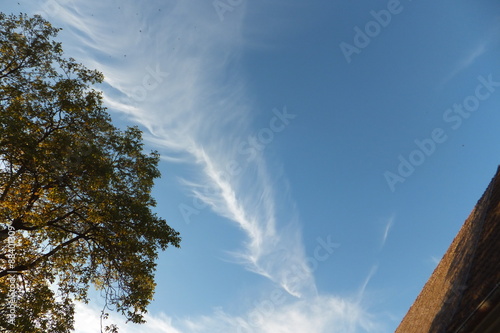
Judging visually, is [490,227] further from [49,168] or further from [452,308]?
[49,168]

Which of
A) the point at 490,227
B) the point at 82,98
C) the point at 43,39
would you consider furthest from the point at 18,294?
the point at 490,227

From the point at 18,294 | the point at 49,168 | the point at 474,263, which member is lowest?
the point at 18,294

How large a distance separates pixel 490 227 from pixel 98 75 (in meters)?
16.4

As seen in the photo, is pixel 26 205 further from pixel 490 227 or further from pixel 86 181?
pixel 490 227

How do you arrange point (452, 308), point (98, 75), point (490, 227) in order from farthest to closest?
1. point (98, 75)
2. point (490, 227)
3. point (452, 308)

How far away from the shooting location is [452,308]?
25.5 feet

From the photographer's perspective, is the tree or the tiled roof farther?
the tree

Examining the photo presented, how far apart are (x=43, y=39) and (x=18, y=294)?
34.0ft

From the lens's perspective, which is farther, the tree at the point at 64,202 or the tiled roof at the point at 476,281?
the tree at the point at 64,202

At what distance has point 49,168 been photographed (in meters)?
10.6

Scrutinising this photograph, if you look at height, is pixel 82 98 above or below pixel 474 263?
above

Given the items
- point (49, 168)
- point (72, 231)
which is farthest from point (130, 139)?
point (72, 231)

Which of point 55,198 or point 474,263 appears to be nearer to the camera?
point 474,263

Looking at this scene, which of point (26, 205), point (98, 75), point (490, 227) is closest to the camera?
point (490, 227)
